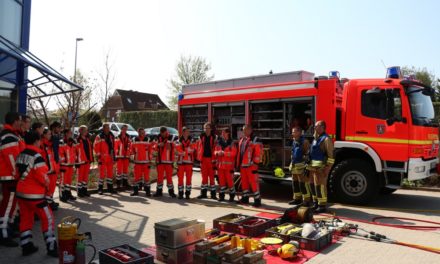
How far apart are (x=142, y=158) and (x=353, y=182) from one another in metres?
5.41

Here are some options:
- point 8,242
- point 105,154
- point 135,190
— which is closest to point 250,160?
point 135,190

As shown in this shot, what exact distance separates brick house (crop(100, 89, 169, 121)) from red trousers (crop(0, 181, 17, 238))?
46.3 meters

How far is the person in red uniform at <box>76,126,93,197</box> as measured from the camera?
31.3ft

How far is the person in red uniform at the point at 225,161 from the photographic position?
29.8 feet

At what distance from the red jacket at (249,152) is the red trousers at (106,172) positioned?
12.8 feet

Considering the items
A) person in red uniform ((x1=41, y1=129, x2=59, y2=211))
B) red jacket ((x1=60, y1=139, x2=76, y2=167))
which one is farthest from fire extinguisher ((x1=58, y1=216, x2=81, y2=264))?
red jacket ((x1=60, y1=139, x2=76, y2=167))

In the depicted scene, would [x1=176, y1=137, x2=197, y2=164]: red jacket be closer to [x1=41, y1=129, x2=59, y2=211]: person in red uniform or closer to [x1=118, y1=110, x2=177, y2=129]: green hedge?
[x1=41, y1=129, x2=59, y2=211]: person in red uniform

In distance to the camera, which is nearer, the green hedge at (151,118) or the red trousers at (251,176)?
the red trousers at (251,176)

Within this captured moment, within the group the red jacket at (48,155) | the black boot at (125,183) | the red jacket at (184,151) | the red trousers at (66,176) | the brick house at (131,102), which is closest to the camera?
the red jacket at (48,155)

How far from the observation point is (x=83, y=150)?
31.5 ft

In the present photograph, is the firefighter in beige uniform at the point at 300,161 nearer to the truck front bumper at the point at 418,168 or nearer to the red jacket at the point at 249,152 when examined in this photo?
the red jacket at the point at 249,152

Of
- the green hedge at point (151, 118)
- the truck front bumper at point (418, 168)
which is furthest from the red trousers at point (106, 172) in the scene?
the green hedge at point (151, 118)

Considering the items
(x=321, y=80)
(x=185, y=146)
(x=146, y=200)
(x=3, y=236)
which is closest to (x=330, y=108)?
(x=321, y=80)

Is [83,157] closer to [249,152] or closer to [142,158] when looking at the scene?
[142,158]
